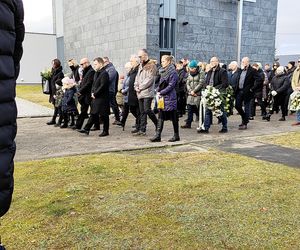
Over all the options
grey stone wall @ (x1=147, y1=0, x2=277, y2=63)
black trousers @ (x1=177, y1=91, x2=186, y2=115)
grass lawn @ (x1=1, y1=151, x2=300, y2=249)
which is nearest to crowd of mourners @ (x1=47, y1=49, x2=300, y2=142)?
black trousers @ (x1=177, y1=91, x2=186, y2=115)

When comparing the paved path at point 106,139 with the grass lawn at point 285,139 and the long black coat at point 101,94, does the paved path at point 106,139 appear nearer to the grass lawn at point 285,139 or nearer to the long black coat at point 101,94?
the grass lawn at point 285,139

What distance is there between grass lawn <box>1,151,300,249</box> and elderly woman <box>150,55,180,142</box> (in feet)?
6.75

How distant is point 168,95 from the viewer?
8461 millimetres

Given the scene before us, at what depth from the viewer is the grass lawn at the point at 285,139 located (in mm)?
8117

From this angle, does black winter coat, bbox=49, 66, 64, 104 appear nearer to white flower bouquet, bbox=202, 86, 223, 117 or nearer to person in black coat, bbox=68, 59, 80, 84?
person in black coat, bbox=68, 59, 80, 84

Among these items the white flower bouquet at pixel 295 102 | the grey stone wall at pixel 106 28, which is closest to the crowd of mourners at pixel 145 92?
the white flower bouquet at pixel 295 102

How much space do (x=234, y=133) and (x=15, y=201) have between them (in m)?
6.49

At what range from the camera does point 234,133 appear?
9891 millimetres

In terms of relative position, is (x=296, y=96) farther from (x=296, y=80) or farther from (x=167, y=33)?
(x=167, y=33)

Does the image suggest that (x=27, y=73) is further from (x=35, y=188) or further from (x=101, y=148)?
(x=35, y=188)

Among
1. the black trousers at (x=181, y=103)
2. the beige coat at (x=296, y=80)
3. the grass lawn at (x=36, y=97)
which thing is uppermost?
the beige coat at (x=296, y=80)

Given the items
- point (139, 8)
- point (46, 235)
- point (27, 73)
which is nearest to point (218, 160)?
point (46, 235)

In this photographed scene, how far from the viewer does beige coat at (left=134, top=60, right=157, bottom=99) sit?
9055 millimetres

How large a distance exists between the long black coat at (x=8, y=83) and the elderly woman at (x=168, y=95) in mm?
6438
